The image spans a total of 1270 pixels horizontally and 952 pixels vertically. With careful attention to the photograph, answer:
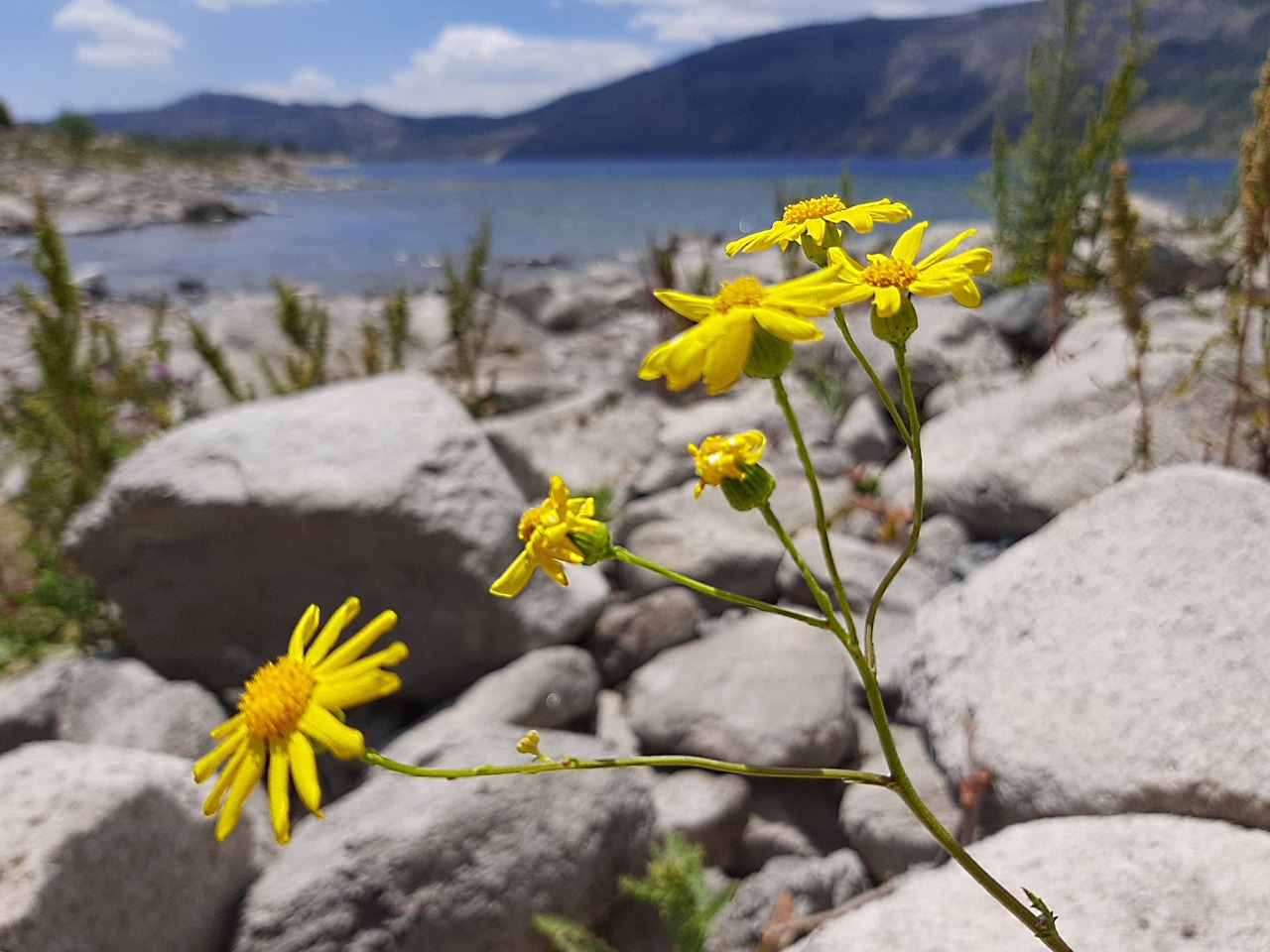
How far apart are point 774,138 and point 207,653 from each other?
199 m

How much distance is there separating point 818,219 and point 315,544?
9.05 feet

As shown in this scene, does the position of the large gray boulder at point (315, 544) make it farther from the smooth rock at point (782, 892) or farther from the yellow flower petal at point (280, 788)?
the yellow flower petal at point (280, 788)

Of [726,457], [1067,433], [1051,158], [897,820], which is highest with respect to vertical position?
[1051,158]

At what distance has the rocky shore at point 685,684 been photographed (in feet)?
6.64

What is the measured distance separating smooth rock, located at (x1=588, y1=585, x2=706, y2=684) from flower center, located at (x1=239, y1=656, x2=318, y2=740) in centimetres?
256

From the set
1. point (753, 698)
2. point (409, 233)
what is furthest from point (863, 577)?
point (409, 233)

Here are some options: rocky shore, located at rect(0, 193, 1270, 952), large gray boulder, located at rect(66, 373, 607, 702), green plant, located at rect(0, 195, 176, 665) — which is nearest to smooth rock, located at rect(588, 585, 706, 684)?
rocky shore, located at rect(0, 193, 1270, 952)

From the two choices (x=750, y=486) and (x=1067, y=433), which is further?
(x=1067, y=433)

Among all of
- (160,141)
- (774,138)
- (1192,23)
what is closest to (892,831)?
(160,141)

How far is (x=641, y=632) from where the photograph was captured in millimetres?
3686

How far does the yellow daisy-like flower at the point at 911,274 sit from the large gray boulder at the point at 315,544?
7.99ft

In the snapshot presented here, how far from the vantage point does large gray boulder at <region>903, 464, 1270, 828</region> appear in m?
2.04

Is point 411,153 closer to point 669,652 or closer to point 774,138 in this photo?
point 774,138

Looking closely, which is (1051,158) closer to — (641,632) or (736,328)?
(641,632)
